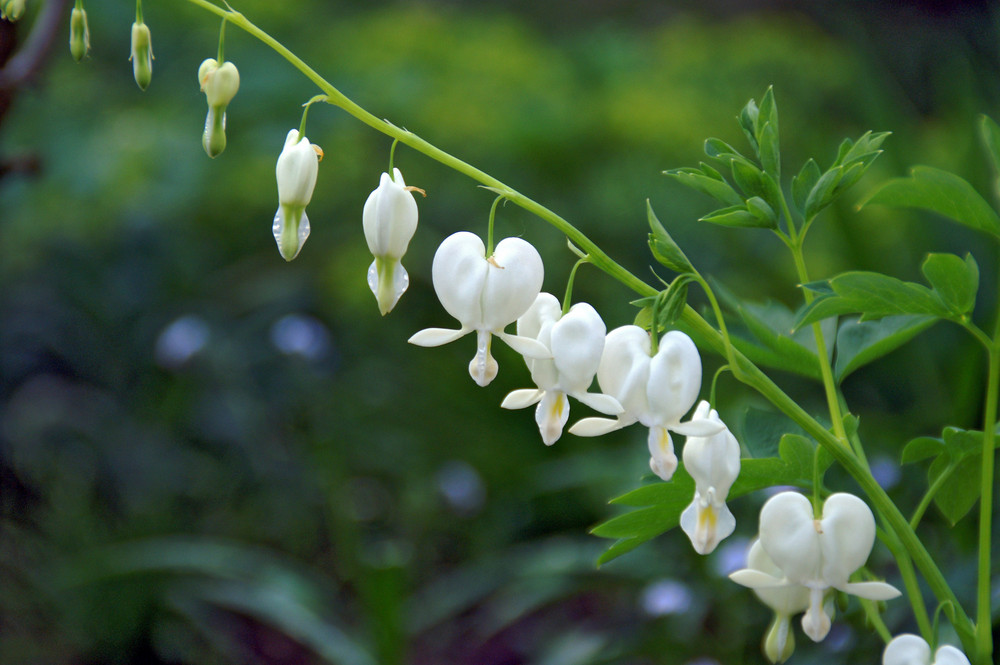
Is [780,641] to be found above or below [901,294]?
below

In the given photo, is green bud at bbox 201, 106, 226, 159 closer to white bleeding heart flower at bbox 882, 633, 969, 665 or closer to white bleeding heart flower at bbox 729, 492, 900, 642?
white bleeding heart flower at bbox 729, 492, 900, 642

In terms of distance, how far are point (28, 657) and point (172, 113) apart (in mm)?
1771

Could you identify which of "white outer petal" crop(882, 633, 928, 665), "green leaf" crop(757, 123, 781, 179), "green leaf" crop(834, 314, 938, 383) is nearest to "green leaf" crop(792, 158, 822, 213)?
"green leaf" crop(757, 123, 781, 179)

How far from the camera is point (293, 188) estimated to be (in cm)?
68

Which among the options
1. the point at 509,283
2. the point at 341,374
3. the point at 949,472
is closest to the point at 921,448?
the point at 949,472

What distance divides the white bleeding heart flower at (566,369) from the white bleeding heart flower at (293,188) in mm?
213

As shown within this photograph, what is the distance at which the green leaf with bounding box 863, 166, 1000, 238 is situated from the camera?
0.68m

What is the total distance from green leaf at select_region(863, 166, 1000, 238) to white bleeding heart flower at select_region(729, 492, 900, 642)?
0.25m

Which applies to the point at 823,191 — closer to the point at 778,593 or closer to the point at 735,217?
the point at 735,217

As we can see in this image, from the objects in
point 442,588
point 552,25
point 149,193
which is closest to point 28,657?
point 442,588

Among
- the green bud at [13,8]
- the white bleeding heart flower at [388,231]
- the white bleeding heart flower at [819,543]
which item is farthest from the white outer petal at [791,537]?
the green bud at [13,8]

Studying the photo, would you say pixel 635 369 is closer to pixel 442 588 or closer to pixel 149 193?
pixel 442 588

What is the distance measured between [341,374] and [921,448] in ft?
7.90

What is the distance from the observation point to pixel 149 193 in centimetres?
279
